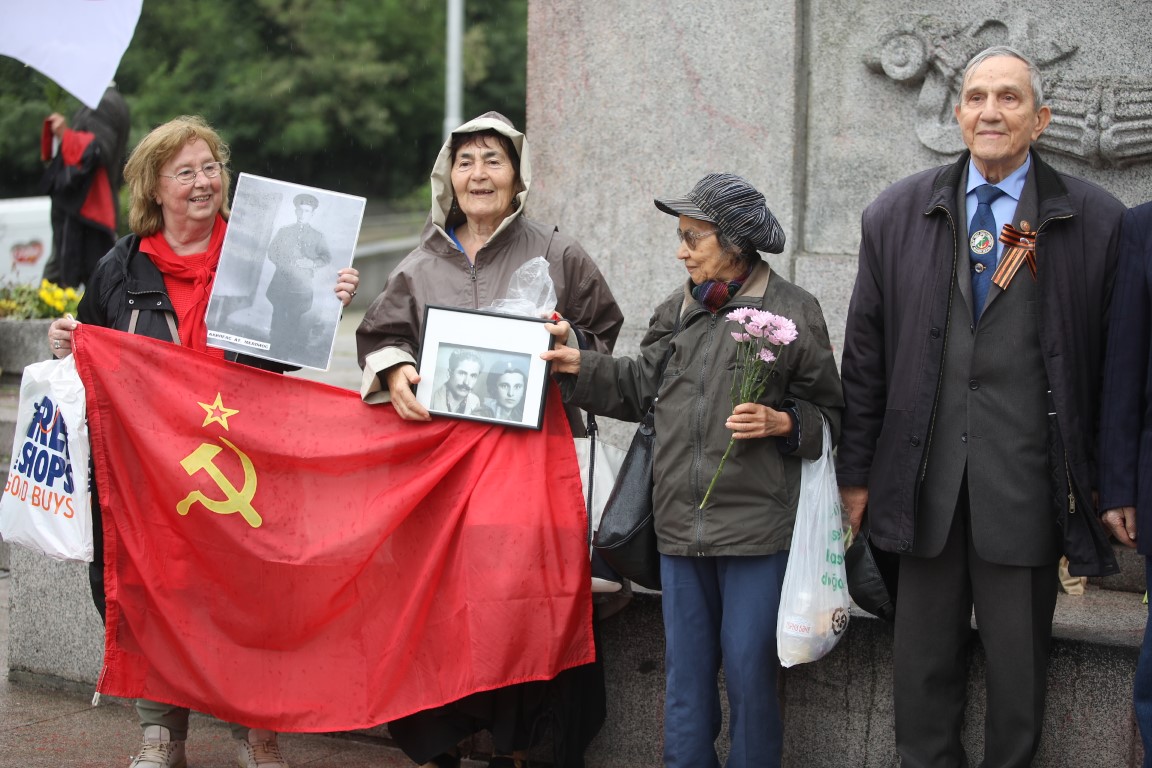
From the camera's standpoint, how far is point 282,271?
460 cm

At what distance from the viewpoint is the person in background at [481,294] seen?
4559mm

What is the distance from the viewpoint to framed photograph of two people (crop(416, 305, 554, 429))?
172 inches

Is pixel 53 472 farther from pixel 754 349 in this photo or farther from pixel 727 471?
pixel 754 349

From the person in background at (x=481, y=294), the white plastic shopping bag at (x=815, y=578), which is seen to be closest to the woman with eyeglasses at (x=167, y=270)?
the person in background at (x=481, y=294)

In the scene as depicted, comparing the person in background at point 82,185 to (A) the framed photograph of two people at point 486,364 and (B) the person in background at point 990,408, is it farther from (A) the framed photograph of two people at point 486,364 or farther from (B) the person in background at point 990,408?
(B) the person in background at point 990,408

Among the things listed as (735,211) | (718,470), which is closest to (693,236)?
(735,211)

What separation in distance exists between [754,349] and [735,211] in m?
0.42

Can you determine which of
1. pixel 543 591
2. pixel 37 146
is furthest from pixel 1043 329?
pixel 37 146

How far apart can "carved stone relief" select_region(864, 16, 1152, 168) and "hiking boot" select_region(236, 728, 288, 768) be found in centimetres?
348

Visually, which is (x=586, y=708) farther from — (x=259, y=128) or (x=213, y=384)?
(x=259, y=128)

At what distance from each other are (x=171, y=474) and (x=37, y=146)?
1831cm

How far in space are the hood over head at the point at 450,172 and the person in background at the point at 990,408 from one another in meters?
1.24

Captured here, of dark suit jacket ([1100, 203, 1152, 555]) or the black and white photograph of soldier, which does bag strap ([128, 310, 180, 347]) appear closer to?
the black and white photograph of soldier

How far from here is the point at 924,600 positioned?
398 cm
